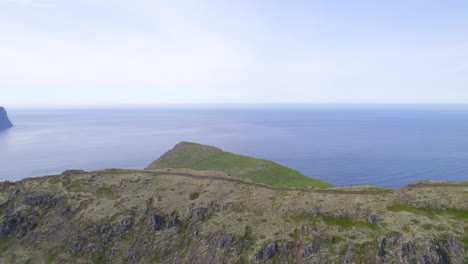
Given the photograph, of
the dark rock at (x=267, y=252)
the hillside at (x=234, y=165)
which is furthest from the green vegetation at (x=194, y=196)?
the hillside at (x=234, y=165)

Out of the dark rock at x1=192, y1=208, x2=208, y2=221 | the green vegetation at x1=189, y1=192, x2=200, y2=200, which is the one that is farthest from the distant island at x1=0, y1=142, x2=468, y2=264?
the green vegetation at x1=189, y1=192, x2=200, y2=200

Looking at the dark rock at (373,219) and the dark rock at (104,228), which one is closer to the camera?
the dark rock at (373,219)

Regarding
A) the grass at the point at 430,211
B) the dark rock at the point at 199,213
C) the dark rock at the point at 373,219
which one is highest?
the grass at the point at 430,211

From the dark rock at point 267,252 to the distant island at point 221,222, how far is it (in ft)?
0.67

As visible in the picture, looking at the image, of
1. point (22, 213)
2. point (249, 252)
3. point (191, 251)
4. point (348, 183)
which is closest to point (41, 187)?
point (22, 213)

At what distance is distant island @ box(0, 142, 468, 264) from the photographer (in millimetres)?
49094

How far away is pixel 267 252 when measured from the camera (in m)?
52.1

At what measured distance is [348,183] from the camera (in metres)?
154

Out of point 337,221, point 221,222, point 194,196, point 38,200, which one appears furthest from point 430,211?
point 38,200

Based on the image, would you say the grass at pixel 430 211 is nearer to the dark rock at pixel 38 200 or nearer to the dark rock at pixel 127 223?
the dark rock at pixel 127 223

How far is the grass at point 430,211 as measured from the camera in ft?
166

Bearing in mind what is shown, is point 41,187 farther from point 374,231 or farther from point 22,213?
point 374,231

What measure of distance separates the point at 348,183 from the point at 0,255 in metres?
166

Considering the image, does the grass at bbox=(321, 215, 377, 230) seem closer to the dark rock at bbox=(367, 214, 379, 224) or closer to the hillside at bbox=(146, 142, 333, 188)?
the dark rock at bbox=(367, 214, 379, 224)
